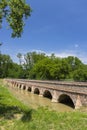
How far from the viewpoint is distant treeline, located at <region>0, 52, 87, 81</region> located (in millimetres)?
89562

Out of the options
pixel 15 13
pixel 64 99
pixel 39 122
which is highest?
pixel 15 13

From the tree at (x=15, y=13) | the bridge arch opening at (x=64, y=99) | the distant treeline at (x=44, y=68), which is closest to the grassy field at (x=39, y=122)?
the tree at (x=15, y=13)

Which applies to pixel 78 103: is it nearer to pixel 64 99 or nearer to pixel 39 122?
pixel 64 99

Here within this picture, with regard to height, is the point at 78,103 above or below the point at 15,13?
below

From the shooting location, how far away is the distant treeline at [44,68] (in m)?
89.6

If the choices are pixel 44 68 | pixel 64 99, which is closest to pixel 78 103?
pixel 64 99

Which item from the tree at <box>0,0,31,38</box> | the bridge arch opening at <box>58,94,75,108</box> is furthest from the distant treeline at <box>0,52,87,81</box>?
the tree at <box>0,0,31,38</box>

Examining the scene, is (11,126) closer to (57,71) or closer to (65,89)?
(65,89)

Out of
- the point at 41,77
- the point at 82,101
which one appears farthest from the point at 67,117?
the point at 41,77

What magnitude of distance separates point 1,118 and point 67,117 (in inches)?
162

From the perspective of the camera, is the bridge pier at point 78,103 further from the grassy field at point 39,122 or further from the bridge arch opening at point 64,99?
the grassy field at point 39,122

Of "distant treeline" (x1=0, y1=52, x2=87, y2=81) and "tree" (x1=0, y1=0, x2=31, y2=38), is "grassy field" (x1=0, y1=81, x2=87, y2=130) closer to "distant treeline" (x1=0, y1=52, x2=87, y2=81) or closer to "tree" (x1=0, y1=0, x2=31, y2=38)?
"tree" (x1=0, y1=0, x2=31, y2=38)

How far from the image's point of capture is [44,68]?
304 ft

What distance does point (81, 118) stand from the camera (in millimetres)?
16188
